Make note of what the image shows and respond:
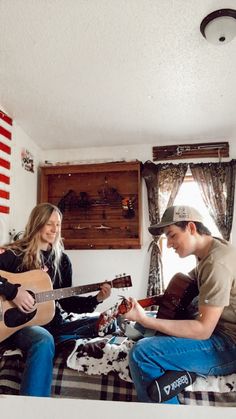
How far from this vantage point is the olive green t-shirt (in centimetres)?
153

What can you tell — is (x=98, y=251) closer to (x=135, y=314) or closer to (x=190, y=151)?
(x=190, y=151)

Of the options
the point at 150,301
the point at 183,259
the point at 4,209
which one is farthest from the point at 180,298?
the point at 4,209

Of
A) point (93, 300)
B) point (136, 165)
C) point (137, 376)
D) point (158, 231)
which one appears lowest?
point (137, 376)

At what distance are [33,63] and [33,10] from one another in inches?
22.9

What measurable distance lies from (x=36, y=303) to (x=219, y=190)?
2.65 meters

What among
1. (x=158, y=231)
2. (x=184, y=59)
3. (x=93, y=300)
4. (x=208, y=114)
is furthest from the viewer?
(x=208, y=114)

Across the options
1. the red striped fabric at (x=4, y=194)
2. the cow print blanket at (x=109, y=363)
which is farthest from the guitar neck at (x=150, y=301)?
the red striped fabric at (x=4, y=194)

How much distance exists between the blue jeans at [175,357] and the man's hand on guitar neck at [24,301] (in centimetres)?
74

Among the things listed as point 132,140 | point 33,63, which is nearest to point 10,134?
point 33,63

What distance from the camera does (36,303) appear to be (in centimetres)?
207

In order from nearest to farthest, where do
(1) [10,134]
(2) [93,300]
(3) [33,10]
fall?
(3) [33,10] → (2) [93,300] → (1) [10,134]

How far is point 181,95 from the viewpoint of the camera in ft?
10.4

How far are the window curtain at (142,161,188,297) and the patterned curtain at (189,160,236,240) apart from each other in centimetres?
27

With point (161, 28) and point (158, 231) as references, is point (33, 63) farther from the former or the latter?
point (158, 231)
